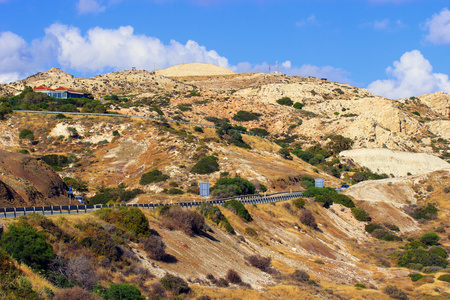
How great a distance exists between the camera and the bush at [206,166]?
67.5m

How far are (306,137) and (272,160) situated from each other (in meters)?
35.4

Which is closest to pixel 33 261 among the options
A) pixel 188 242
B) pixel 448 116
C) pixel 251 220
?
pixel 188 242

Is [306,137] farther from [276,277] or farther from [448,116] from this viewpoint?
[276,277]

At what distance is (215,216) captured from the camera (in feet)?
127

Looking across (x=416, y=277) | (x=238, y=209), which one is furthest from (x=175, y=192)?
(x=416, y=277)

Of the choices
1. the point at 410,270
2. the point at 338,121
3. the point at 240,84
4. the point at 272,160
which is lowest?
the point at 410,270

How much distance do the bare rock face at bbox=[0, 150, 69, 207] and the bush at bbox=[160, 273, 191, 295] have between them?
12.7m

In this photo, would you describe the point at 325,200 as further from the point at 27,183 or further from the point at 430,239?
the point at 27,183

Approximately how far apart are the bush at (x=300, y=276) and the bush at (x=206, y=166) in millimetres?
34465

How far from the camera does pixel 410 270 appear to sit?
43062 mm

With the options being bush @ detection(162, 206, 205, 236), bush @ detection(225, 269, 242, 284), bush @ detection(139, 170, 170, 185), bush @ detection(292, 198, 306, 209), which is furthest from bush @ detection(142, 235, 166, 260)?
bush @ detection(139, 170, 170, 185)

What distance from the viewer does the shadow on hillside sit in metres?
26.6

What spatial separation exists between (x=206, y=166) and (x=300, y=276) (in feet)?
123

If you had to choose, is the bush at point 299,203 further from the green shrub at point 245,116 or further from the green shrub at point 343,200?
the green shrub at point 245,116
